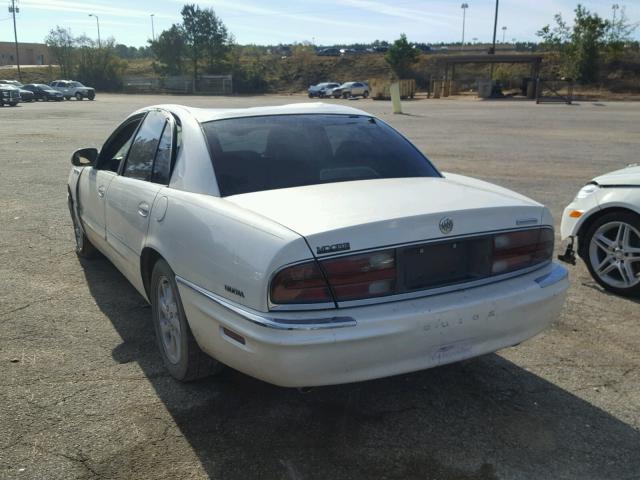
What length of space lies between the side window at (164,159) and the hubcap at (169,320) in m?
0.66

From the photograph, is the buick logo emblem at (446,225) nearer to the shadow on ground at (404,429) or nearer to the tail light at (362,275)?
the tail light at (362,275)

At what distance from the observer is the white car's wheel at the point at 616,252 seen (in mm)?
5090

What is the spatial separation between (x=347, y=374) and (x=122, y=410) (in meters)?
1.40

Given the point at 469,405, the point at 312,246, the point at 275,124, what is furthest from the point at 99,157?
the point at 469,405

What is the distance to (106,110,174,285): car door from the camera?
3965 mm

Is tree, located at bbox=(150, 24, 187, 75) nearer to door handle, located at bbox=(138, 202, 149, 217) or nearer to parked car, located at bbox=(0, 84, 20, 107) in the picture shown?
parked car, located at bbox=(0, 84, 20, 107)

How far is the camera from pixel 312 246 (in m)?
2.73

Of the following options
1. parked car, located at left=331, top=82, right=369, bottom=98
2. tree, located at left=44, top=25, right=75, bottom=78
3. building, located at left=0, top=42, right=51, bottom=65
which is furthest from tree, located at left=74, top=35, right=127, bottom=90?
building, located at left=0, top=42, right=51, bottom=65

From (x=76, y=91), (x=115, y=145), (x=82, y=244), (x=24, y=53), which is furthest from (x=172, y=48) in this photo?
(x=115, y=145)

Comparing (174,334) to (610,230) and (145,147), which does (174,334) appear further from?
(610,230)

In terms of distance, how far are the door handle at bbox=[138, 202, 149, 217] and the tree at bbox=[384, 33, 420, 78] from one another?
7251cm

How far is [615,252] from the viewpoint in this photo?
17.1ft

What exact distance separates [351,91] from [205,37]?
34.4 meters

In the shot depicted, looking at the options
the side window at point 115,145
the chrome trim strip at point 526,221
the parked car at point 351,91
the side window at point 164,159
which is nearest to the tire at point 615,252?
the chrome trim strip at point 526,221
